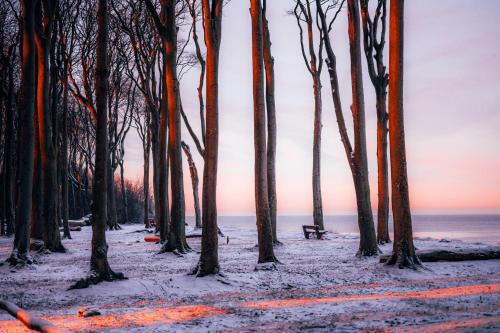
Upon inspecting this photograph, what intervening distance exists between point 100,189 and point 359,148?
776 centimetres

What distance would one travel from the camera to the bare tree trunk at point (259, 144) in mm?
10859

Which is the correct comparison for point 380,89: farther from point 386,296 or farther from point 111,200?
point 111,200

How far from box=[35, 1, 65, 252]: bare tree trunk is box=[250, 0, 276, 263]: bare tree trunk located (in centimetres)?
748

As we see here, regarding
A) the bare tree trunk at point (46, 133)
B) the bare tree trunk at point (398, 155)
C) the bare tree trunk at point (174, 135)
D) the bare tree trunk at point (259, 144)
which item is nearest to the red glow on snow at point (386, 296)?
the bare tree trunk at point (398, 155)

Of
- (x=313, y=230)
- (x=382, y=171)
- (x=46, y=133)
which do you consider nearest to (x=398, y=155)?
(x=382, y=171)

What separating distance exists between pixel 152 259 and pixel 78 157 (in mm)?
34549

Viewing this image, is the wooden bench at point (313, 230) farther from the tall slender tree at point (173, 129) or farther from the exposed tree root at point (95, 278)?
the exposed tree root at point (95, 278)

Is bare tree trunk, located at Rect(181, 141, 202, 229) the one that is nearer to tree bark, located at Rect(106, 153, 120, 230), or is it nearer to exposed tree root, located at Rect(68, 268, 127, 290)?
tree bark, located at Rect(106, 153, 120, 230)

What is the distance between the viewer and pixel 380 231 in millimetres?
15922

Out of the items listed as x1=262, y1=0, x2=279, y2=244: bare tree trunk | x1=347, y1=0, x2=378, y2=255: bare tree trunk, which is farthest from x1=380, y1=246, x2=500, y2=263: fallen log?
x1=262, y1=0, x2=279, y2=244: bare tree trunk

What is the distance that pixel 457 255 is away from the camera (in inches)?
420

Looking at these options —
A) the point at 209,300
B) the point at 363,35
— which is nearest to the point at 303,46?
the point at 363,35

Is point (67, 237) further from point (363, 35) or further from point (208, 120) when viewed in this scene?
point (363, 35)

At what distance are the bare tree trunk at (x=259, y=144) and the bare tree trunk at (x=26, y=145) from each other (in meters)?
6.29
